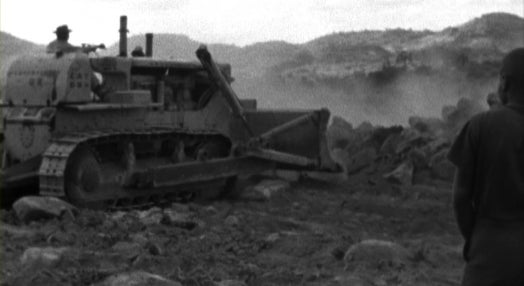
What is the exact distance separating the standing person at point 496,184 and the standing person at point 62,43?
8.89m

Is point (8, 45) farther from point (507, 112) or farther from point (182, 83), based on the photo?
point (507, 112)

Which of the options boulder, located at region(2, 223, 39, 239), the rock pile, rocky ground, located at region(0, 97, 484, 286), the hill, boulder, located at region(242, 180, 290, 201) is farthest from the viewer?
the hill

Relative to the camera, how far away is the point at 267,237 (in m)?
9.50

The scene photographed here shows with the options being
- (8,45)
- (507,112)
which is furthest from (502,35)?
(8,45)

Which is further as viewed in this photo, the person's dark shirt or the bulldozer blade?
the bulldozer blade

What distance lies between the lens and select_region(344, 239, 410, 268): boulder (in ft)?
26.8

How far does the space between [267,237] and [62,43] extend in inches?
191

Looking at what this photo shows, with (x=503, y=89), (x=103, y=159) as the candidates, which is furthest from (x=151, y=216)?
(x=503, y=89)

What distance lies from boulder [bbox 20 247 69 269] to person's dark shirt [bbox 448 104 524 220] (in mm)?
3835

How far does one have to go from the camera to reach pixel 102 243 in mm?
8766

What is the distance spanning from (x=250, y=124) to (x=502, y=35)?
2302cm

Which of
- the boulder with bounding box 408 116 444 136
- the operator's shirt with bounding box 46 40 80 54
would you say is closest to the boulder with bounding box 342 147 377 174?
the boulder with bounding box 408 116 444 136

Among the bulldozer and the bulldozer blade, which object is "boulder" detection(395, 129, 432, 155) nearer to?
the bulldozer blade

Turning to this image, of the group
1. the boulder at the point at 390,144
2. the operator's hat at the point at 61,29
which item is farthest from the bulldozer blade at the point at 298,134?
the operator's hat at the point at 61,29
